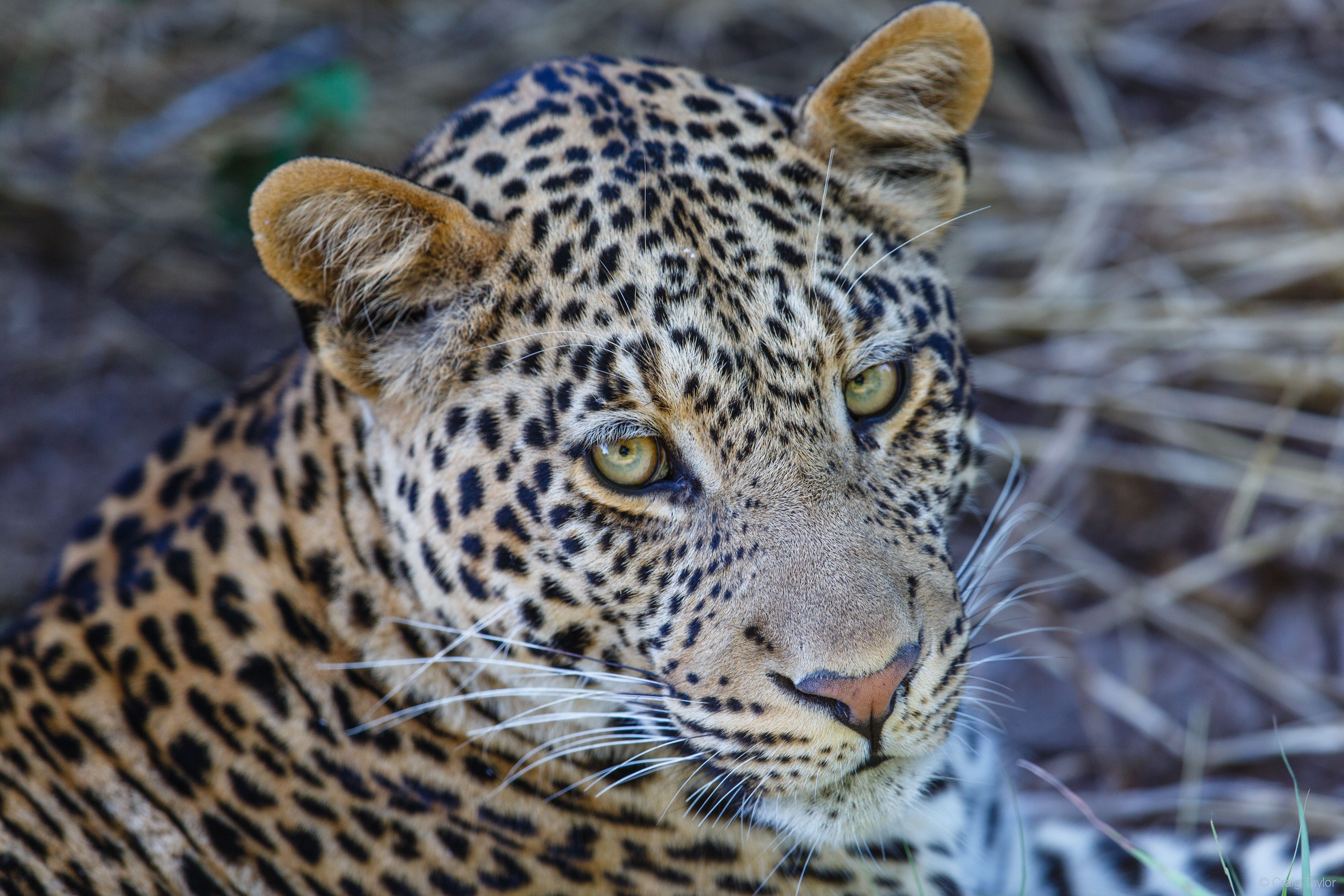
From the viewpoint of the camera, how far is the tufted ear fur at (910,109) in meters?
3.05

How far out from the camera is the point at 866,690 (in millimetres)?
2527

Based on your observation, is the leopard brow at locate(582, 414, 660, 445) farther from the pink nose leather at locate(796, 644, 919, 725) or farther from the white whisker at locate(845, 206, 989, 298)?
the pink nose leather at locate(796, 644, 919, 725)

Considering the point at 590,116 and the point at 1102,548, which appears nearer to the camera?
the point at 590,116

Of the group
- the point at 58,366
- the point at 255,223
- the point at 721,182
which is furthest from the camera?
the point at 58,366

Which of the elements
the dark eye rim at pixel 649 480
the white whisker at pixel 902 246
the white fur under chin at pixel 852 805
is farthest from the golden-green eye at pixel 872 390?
the white fur under chin at pixel 852 805

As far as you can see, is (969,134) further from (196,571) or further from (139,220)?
(139,220)

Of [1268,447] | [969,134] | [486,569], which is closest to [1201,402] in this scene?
[1268,447]

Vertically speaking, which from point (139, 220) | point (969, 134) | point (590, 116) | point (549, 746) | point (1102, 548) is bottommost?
point (1102, 548)

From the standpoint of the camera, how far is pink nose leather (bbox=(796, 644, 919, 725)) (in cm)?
252

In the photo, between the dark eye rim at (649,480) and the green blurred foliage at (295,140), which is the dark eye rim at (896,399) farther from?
the green blurred foliage at (295,140)

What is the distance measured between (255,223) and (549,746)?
4.61 ft

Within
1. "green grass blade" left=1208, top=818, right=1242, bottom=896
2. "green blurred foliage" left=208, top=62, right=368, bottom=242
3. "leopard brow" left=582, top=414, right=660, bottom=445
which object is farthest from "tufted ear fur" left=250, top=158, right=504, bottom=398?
"green blurred foliage" left=208, top=62, right=368, bottom=242

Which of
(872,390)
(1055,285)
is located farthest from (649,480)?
(1055,285)

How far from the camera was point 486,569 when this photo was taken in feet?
9.35
